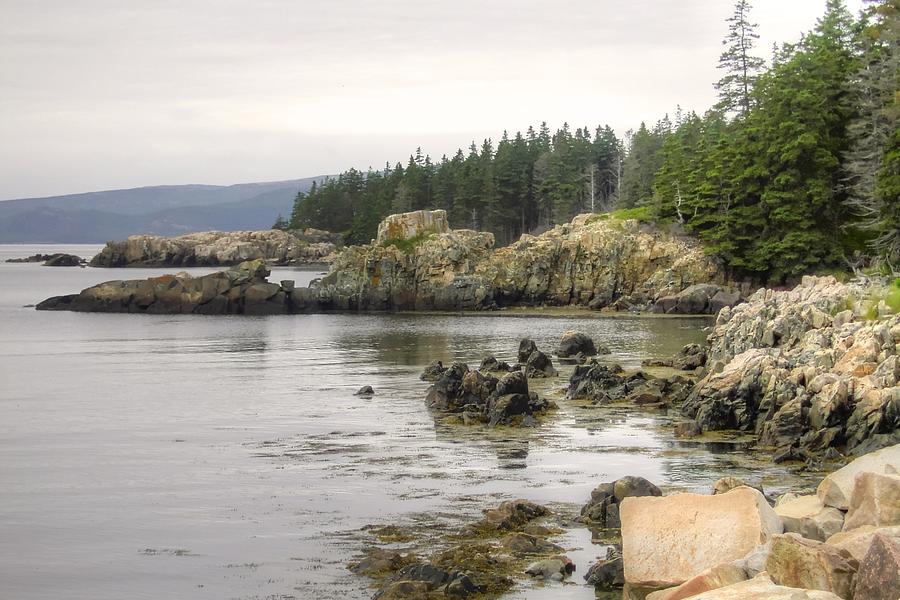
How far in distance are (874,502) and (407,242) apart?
8600cm

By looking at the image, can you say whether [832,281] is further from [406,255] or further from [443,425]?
[406,255]

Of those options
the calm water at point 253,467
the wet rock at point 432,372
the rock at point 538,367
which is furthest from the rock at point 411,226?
the rock at point 538,367

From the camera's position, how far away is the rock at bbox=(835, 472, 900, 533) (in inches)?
609

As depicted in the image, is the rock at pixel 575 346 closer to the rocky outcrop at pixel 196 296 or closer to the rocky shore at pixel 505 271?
the rocky shore at pixel 505 271

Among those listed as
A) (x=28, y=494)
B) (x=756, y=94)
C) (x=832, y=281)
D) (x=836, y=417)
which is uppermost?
(x=756, y=94)

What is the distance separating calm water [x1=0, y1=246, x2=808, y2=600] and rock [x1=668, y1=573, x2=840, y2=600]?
5315 mm

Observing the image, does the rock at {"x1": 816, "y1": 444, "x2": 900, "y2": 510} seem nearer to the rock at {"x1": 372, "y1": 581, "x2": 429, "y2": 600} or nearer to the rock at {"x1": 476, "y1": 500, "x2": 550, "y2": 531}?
the rock at {"x1": 476, "y1": 500, "x2": 550, "y2": 531}

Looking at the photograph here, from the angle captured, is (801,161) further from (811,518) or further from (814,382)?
(811,518)

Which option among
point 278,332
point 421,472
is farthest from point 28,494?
point 278,332

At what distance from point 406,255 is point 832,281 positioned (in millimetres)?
54183

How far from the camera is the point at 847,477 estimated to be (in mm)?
18016

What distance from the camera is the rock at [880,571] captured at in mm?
11961

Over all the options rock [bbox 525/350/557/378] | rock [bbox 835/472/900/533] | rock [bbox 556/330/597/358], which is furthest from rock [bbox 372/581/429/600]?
rock [bbox 556/330/597/358]

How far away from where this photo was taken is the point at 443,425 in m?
36.2
